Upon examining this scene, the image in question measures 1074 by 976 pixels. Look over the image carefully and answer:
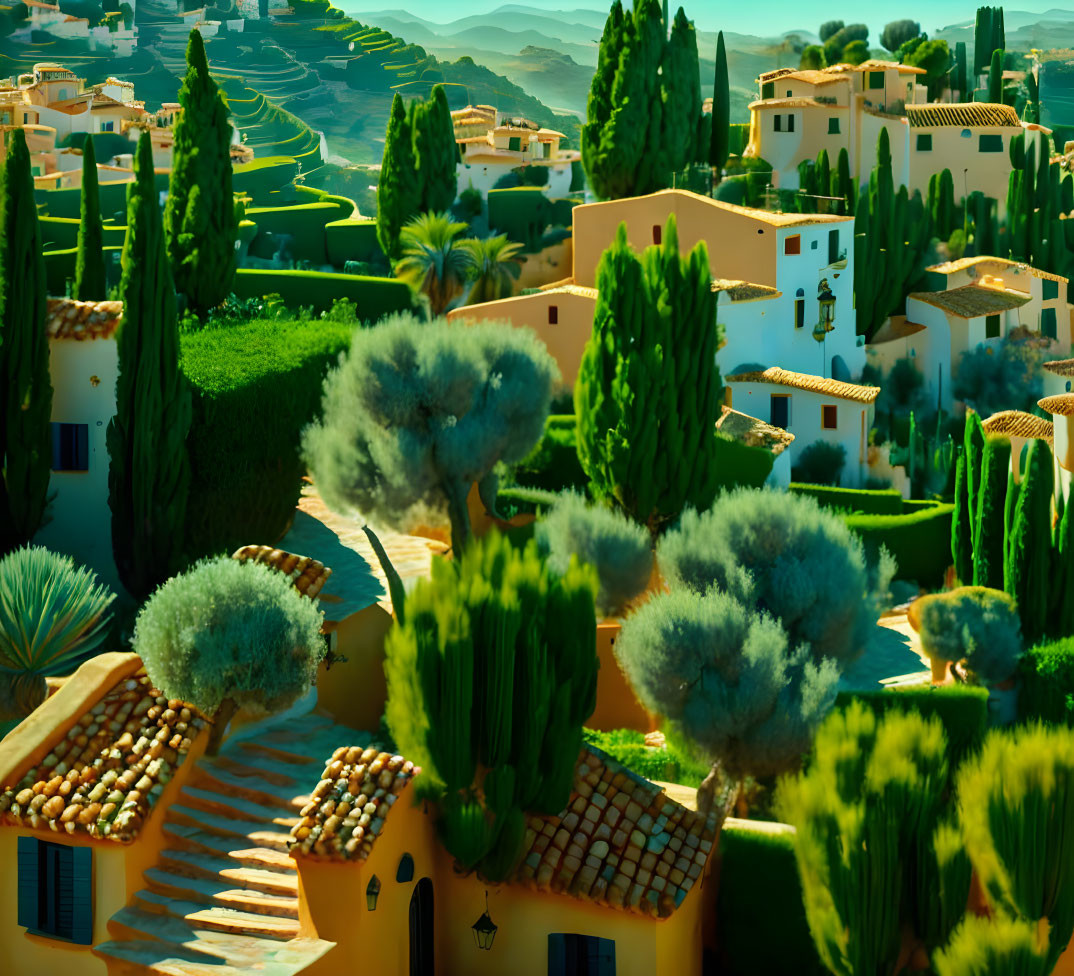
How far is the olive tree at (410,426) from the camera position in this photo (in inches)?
1001

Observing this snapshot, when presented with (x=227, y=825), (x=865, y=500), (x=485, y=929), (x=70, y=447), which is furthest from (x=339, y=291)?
(x=485, y=929)

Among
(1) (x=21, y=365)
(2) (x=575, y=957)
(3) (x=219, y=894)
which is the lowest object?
(2) (x=575, y=957)

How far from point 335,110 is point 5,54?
33.4 metres

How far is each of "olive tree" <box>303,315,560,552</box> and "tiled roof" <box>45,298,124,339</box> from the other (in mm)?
3358

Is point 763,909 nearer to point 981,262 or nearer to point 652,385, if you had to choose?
point 652,385

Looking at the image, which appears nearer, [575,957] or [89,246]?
[575,957]

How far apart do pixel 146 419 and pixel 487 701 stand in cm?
819

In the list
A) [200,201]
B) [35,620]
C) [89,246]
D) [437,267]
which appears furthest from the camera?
[437,267]

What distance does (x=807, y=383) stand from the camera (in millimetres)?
42781

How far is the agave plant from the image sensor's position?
2111cm

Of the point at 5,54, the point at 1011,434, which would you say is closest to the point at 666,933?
the point at 1011,434

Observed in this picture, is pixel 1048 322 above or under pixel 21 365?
under

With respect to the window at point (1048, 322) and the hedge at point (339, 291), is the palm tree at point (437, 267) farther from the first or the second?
the window at point (1048, 322)

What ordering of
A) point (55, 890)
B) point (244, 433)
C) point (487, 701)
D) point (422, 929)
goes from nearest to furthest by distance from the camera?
point (487, 701) < point (55, 890) < point (422, 929) < point (244, 433)
